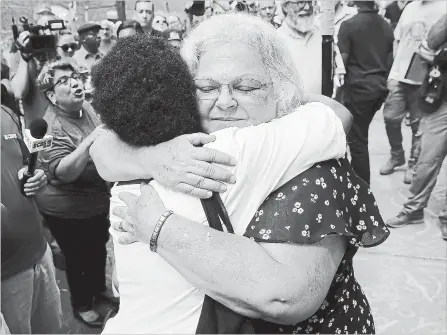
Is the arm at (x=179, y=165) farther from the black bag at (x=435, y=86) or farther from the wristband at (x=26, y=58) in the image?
the black bag at (x=435, y=86)

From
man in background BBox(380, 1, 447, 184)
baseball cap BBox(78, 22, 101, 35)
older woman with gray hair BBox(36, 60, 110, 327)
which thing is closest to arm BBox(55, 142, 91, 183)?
older woman with gray hair BBox(36, 60, 110, 327)

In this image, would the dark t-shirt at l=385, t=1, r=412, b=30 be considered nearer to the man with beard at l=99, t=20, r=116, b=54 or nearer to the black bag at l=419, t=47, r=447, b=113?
the black bag at l=419, t=47, r=447, b=113

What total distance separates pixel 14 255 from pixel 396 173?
4155mm

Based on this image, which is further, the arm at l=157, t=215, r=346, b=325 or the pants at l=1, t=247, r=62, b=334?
the pants at l=1, t=247, r=62, b=334

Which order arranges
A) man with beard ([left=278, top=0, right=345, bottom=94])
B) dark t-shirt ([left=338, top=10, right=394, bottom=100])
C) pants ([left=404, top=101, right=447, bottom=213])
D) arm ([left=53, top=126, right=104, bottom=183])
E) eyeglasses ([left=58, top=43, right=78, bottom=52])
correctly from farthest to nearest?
dark t-shirt ([left=338, top=10, right=394, bottom=100]) < eyeglasses ([left=58, top=43, right=78, bottom=52]) < pants ([left=404, top=101, right=447, bottom=213]) < man with beard ([left=278, top=0, right=345, bottom=94]) < arm ([left=53, top=126, right=104, bottom=183])

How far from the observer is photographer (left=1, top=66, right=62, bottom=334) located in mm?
1987

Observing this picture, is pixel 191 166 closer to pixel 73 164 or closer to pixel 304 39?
pixel 73 164

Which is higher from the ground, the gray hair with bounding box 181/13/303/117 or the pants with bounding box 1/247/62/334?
the gray hair with bounding box 181/13/303/117

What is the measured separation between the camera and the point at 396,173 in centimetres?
509

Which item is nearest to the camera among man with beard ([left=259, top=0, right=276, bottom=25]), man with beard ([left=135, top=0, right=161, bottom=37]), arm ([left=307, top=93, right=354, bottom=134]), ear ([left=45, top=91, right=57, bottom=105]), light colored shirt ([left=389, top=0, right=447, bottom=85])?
arm ([left=307, top=93, right=354, bottom=134])

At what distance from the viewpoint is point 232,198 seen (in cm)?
96

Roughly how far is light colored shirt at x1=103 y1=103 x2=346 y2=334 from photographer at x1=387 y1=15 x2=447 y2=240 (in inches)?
118

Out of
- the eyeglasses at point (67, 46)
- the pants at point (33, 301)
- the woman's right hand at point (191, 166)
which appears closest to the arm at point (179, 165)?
the woman's right hand at point (191, 166)

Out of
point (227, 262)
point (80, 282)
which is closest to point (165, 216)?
point (227, 262)
